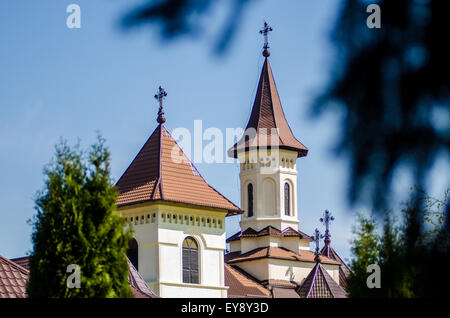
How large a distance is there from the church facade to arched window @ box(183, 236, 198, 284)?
37 mm

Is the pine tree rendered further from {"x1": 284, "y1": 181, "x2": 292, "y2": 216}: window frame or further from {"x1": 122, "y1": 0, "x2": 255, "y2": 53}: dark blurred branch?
{"x1": 284, "y1": 181, "x2": 292, "y2": 216}: window frame

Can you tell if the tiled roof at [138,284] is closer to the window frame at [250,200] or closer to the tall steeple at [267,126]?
the window frame at [250,200]

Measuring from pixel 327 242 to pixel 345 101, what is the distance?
4357cm

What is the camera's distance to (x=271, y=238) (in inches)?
1551

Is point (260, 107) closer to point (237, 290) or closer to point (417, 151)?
point (237, 290)

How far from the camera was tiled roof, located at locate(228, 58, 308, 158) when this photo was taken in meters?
40.4

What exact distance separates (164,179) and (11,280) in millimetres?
11310

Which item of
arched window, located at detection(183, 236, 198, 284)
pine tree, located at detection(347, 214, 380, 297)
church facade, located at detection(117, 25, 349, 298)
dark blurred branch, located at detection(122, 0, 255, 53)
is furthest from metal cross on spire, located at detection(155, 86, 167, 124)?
dark blurred branch, located at detection(122, 0, 255, 53)

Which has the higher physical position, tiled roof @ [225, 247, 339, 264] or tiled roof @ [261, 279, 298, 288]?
tiled roof @ [225, 247, 339, 264]

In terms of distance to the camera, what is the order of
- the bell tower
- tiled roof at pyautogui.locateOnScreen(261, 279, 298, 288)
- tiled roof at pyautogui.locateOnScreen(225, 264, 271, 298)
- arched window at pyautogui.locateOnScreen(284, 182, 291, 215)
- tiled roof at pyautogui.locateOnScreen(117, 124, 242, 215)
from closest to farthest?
tiled roof at pyautogui.locateOnScreen(117, 124, 242, 215) < tiled roof at pyautogui.locateOnScreen(225, 264, 271, 298) < tiled roof at pyautogui.locateOnScreen(261, 279, 298, 288) < the bell tower < arched window at pyautogui.locateOnScreen(284, 182, 291, 215)

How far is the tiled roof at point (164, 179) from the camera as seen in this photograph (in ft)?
95.3

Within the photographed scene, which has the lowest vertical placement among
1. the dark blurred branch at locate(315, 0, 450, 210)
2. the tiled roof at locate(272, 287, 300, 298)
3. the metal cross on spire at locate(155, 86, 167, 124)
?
the dark blurred branch at locate(315, 0, 450, 210)

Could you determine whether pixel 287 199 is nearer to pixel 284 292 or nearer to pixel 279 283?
pixel 279 283
